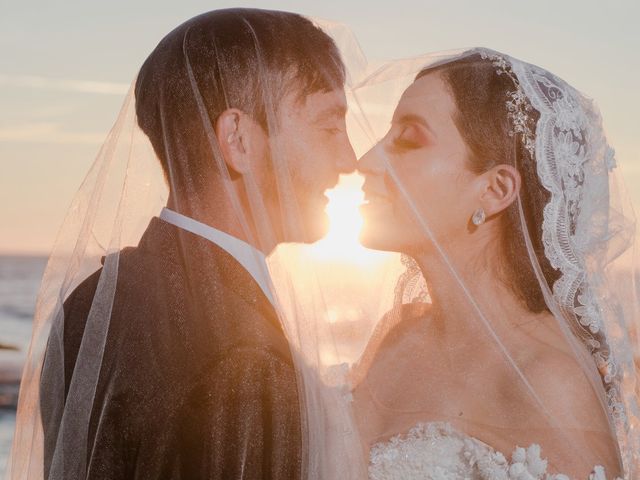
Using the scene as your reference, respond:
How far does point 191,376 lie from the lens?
2.97 meters

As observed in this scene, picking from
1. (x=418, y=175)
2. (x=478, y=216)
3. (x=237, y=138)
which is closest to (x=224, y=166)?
(x=237, y=138)

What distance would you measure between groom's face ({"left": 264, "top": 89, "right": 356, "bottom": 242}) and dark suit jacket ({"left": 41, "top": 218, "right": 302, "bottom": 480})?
0.39 meters

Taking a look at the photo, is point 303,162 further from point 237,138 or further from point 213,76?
point 213,76

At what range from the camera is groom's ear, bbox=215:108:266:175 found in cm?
328

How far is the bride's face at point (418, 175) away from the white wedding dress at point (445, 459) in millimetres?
808

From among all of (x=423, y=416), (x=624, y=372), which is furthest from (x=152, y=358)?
(x=624, y=372)

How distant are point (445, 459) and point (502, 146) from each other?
1294 millimetres

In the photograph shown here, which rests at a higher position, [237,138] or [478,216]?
[237,138]

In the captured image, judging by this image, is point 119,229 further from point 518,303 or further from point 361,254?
point 518,303

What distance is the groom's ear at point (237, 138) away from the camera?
129 inches

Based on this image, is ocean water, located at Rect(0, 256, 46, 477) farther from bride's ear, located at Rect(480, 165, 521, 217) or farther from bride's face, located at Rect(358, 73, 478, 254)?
bride's ear, located at Rect(480, 165, 521, 217)

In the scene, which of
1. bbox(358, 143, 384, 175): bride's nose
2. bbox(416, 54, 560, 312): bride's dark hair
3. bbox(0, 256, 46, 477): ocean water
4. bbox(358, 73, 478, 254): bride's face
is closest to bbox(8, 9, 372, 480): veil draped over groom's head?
bbox(358, 143, 384, 175): bride's nose

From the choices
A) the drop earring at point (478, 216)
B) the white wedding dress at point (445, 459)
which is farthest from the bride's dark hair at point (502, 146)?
the white wedding dress at point (445, 459)

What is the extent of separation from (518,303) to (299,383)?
1.48 metres
